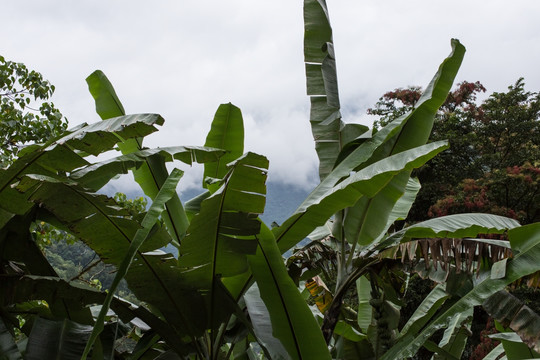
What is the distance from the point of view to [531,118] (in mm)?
13000

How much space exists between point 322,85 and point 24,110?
178 inches

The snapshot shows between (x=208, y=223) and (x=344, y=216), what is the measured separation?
3.61 feet

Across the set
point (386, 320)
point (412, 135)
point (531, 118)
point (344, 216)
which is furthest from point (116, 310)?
point (531, 118)

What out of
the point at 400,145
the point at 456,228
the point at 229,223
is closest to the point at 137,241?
the point at 229,223

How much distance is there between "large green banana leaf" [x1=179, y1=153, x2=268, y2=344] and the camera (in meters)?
2.02

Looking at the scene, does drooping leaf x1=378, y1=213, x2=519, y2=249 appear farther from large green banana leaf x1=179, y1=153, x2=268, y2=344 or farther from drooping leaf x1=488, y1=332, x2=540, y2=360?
large green banana leaf x1=179, y1=153, x2=268, y2=344

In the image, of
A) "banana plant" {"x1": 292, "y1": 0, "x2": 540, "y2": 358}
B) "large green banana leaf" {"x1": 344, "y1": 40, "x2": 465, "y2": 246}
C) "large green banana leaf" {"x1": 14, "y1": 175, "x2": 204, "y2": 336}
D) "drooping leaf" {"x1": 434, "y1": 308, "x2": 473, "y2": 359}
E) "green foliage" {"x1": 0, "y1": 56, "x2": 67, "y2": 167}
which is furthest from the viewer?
"green foliage" {"x1": 0, "y1": 56, "x2": 67, "y2": 167}

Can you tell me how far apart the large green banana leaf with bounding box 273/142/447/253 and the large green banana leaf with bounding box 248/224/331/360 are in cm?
21

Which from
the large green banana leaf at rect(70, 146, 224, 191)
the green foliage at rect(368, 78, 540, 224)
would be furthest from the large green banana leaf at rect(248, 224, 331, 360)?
the green foliage at rect(368, 78, 540, 224)

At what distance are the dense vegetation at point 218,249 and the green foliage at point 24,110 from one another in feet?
10.7

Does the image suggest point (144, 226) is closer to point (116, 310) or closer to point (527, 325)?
point (116, 310)

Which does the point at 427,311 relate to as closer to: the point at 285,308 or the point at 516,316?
the point at 516,316

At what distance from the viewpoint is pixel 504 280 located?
212 cm

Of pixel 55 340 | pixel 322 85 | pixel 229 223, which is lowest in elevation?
pixel 55 340
